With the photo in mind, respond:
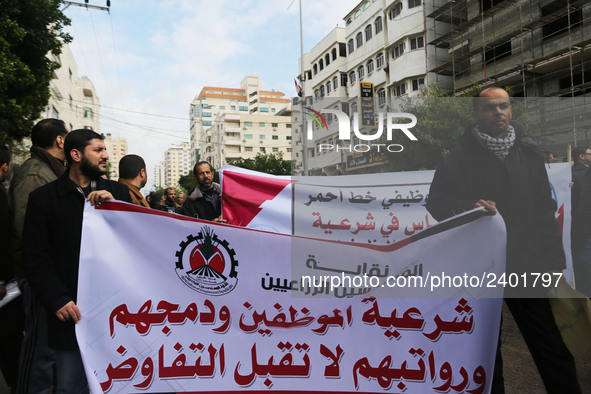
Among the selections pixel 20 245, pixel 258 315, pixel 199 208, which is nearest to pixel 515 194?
pixel 258 315

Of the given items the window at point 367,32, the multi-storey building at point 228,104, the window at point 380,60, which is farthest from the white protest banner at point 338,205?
the multi-storey building at point 228,104

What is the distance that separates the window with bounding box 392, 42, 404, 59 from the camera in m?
33.8

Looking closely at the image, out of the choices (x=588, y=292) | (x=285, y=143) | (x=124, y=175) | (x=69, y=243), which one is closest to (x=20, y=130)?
(x=124, y=175)

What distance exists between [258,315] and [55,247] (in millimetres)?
1151

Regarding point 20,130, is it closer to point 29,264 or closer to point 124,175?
point 124,175

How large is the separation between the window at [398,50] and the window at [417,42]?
1.11 metres

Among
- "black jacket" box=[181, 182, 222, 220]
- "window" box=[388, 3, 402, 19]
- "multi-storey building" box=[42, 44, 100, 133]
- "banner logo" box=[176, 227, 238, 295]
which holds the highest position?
"window" box=[388, 3, 402, 19]

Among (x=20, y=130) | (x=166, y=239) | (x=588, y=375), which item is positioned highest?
(x=20, y=130)

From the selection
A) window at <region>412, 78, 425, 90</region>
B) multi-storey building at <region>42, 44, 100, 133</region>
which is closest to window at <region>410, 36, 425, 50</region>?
window at <region>412, 78, 425, 90</region>

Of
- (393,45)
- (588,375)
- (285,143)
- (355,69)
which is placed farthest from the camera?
(285,143)

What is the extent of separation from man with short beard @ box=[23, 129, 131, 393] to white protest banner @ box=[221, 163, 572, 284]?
2.45 meters

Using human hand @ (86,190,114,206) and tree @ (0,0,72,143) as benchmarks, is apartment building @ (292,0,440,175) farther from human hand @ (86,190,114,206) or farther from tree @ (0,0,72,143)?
human hand @ (86,190,114,206)

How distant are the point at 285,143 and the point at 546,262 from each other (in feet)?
293

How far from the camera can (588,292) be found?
14.4ft
